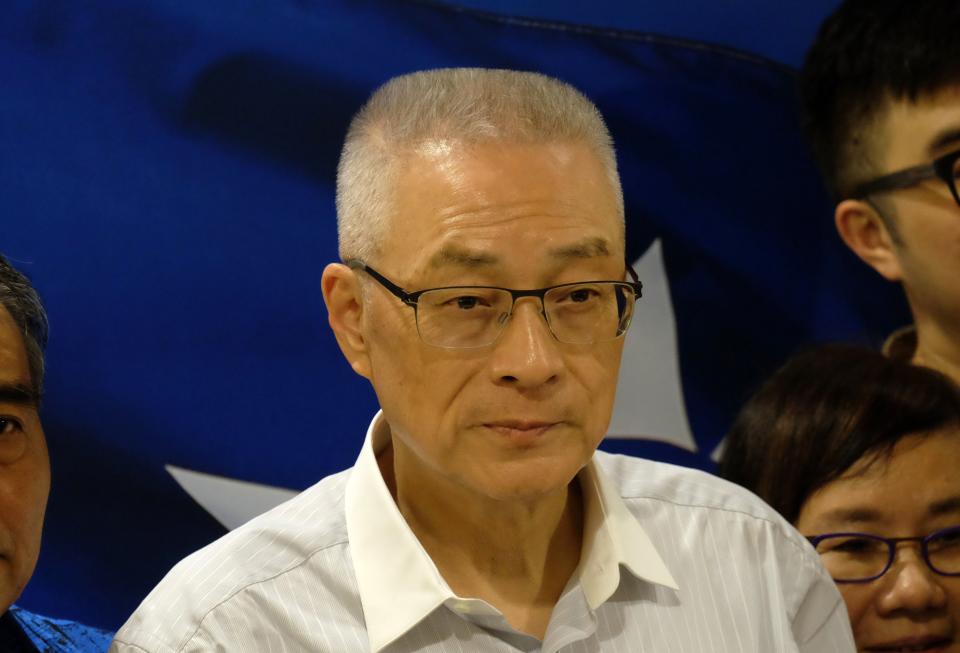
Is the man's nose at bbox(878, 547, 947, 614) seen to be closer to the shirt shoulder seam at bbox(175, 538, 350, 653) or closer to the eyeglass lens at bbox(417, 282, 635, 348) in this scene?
the eyeglass lens at bbox(417, 282, 635, 348)

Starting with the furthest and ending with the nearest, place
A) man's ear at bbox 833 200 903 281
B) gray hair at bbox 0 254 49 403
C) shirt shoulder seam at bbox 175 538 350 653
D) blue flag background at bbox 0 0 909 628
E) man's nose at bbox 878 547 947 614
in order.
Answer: man's ear at bbox 833 200 903 281 < blue flag background at bbox 0 0 909 628 < man's nose at bbox 878 547 947 614 < gray hair at bbox 0 254 49 403 < shirt shoulder seam at bbox 175 538 350 653

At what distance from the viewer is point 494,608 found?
175 centimetres

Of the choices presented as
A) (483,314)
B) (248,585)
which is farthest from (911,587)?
(248,585)

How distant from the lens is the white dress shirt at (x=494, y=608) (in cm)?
171

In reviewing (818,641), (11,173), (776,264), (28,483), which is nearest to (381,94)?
(28,483)

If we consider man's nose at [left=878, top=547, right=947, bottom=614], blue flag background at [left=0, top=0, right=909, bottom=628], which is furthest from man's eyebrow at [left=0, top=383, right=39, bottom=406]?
man's nose at [left=878, top=547, right=947, bottom=614]

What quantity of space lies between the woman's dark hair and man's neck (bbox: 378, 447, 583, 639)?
673 millimetres

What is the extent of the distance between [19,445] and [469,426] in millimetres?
589

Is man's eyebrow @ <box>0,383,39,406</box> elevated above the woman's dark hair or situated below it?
above

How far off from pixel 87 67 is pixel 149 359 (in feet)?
1.84

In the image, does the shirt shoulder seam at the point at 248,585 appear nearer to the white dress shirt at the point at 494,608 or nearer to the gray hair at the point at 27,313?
the white dress shirt at the point at 494,608

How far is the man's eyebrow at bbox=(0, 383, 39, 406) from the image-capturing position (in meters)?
1.71

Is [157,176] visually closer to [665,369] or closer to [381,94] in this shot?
[381,94]

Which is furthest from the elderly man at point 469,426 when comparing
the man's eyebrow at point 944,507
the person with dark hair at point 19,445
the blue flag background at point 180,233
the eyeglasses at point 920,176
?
the eyeglasses at point 920,176
